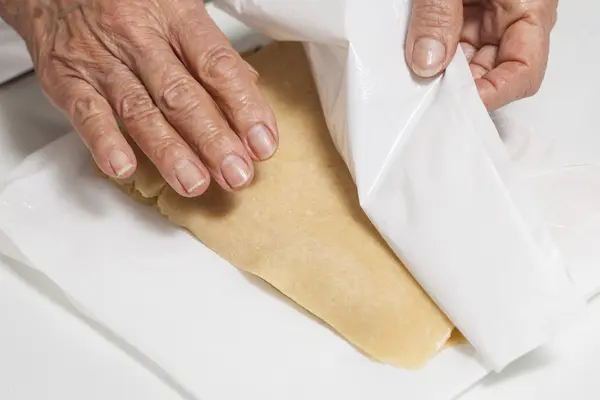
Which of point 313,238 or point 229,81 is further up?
Result: point 229,81

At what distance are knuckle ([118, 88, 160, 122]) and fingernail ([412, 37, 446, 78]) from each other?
255 mm

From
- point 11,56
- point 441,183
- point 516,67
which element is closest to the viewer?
point 441,183

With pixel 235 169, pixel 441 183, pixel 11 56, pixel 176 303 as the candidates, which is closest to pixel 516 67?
pixel 441 183

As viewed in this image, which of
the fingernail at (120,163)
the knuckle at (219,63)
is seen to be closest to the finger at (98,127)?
the fingernail at (120,163)

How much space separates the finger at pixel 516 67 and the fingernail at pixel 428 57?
11cm

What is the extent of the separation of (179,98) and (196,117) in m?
0.03

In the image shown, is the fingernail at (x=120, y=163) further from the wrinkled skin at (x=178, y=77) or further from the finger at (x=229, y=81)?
the finger at (x=229, y=81)

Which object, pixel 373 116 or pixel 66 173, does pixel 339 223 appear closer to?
pixel 373 116

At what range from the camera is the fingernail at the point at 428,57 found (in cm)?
79

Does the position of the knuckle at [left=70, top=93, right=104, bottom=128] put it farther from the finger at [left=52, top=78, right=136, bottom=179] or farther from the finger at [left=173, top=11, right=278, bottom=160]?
the finger at [left=173, top=11, right=278, bottom=160]

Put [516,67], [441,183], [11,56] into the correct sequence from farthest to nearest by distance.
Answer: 1. [11,56]
2. [516,67]
3. [441,183]

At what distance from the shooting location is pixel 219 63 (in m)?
0.82

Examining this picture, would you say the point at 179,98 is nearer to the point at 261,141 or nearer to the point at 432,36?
A: the point at 261,141

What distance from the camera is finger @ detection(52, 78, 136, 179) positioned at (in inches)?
31.7
